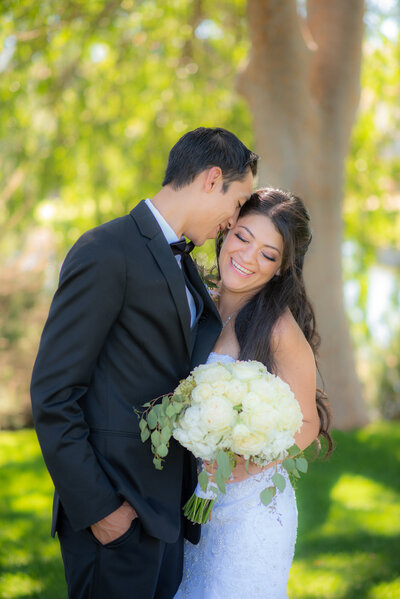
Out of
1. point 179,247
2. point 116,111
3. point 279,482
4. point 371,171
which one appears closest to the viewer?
point 279,482

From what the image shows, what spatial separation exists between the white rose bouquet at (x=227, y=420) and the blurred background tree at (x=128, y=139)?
23.3 feet

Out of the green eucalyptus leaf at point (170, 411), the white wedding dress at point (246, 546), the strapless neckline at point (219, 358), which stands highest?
the strapless neckline at point (219, 358)

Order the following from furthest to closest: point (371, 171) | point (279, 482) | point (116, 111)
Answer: point (371, 171) → point (116, 111) → point (279, 482)

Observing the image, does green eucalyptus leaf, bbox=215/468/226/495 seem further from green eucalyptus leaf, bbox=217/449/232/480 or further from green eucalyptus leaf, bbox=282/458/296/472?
green eucalyptus leaf, bbox=282/458/296/472

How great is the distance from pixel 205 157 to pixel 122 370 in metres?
0.90

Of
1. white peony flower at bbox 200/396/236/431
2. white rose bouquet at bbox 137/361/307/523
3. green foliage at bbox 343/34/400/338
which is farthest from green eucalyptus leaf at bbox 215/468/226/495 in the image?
green foliage at bbox 343/34/400/338

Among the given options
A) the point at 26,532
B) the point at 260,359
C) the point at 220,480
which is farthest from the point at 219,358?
the point at 26,532

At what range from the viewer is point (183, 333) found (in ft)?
7.82

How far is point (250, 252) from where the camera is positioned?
299 cm

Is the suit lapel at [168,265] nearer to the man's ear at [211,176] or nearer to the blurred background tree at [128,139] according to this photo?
the man's ear at [211,176]

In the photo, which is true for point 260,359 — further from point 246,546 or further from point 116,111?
point 116,111

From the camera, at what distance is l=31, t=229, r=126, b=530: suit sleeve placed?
2.15 meters

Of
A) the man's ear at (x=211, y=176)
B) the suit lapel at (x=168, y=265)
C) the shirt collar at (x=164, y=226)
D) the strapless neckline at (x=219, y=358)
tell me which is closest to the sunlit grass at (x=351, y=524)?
the strapless neckline at (x=219, y=358)

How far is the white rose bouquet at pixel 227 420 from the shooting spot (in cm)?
212
